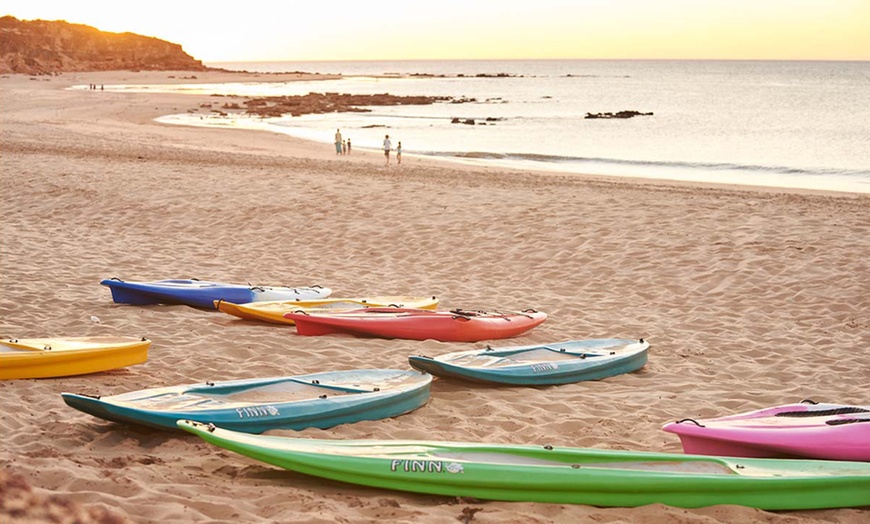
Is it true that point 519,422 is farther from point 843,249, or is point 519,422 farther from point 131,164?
point 131,164

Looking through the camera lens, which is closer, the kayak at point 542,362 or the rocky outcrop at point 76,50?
the kayak at point 542,362

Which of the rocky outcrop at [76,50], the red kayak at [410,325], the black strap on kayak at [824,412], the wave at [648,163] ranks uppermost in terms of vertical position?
the rocky outcrop at [76,50]

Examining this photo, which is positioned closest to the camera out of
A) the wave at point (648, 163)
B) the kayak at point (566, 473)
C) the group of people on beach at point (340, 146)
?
the kayak at point (566, 473)

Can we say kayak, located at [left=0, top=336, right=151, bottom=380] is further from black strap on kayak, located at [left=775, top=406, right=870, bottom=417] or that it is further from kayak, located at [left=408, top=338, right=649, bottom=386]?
black strap on kayak, located at [left=775, top=406, right=870, bottom=417]

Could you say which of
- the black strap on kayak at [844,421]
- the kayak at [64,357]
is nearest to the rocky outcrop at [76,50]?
the kayak at [64,357]

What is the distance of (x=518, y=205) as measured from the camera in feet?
44.5

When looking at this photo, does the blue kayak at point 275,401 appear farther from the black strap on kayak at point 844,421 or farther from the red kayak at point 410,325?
the black strap on kayak at point 844,421

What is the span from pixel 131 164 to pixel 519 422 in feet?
46.2

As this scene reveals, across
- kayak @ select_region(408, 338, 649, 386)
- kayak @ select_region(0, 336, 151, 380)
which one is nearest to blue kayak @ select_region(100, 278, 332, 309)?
kayak @ select_region(0, 336, 151, 380)

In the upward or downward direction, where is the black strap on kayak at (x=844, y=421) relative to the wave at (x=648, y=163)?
upward

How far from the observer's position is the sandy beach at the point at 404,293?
13.3 ft

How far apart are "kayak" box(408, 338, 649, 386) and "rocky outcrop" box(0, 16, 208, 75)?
310 ft

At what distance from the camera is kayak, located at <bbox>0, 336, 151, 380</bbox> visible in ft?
19.1

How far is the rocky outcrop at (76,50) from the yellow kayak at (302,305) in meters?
92.3
